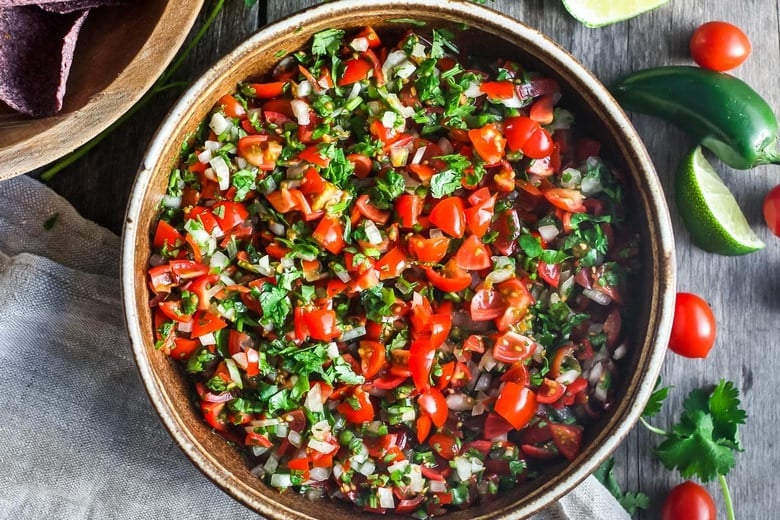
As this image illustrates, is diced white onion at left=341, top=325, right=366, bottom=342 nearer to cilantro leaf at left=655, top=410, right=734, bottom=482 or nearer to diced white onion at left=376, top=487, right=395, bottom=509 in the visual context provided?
diced white onion at left=376, top=487, right=395, bottom=509

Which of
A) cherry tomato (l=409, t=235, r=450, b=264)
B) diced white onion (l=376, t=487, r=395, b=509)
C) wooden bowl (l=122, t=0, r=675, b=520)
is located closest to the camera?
wooden bowl (l=122, t=0, r=675, b=520)

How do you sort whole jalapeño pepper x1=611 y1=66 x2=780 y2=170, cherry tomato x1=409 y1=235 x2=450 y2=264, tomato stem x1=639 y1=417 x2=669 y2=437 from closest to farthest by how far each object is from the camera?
cherry tomato x1=409 y1=235 x2=450 y2=264, whole jalapeño pepper x1=611 y1=66 x2=780 y2=170, tomato stem x1=639 y1=417 x2=669 y2=437

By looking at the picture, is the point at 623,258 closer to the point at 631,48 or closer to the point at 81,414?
the point at 631,48

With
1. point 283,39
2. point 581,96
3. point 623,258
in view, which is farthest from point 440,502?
point 283,39

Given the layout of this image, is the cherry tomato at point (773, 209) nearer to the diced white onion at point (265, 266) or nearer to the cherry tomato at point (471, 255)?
the cherry tomato at point (471, 255)

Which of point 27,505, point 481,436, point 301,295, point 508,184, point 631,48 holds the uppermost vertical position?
point 631,48

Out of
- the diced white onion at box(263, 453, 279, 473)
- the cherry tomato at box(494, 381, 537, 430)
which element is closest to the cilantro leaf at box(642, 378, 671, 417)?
the cherry tomato at box(494, 381, 537, 430)
